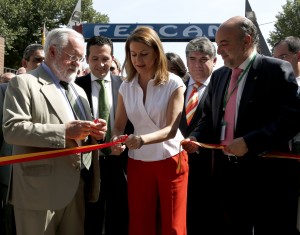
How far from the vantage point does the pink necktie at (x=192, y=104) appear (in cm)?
429

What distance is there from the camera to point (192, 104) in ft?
14.3

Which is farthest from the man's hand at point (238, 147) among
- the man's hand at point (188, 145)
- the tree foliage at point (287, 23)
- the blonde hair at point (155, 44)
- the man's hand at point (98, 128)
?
the tree foliage at point (287, 23)

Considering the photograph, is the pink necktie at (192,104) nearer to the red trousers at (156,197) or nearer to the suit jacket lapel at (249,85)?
the red trousers at (156,197)

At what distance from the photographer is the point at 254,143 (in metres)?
2.97

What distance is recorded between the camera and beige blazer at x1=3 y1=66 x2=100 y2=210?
2.81 m

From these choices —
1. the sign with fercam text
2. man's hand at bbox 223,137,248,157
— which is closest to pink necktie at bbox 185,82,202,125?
man's hand at bbox 223,137,248,157

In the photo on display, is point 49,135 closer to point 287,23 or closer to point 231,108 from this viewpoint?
point 231,108

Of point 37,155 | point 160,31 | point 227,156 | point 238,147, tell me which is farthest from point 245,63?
point 160,31

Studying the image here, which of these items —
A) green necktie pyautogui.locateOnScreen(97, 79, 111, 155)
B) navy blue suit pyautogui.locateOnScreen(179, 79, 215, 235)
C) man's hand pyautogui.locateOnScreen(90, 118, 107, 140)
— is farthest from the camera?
navy blue suit pyautogui.locateOnScreen(179, 79, 215, 235)

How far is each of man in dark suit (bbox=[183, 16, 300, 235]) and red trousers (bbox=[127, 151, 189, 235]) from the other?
31cm

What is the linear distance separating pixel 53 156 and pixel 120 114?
0.85 m

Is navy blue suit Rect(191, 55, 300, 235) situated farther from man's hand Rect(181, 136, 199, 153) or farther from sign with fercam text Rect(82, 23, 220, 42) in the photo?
sign with fercam text Rect(82, 23, 220, 42)

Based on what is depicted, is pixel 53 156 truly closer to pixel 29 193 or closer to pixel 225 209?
pixel 29 193

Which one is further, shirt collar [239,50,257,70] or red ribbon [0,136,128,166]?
shirt collar [239,50,257,70]
